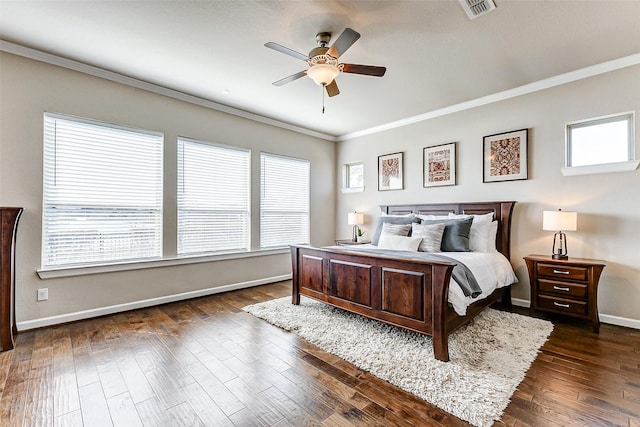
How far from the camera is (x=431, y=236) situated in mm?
3639

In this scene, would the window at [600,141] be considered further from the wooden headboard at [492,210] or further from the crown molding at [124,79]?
the crown molding at [124,79]

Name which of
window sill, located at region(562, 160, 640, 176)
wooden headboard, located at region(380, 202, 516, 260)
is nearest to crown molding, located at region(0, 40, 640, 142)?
window sill, located at region(562, 160, 640, 176)

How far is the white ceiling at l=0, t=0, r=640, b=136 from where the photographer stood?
2363mm

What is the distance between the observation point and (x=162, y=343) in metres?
2.72

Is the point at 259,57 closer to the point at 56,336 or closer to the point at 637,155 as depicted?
the point at 56,336

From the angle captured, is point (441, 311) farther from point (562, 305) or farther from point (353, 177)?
point (353, 177)

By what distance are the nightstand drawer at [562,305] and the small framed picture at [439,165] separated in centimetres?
195

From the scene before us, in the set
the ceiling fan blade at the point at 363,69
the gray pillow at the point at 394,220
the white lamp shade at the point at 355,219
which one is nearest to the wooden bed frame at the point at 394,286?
the gray pillow at the point at 394,220

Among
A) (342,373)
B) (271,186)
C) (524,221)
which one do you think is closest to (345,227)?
(271,186)

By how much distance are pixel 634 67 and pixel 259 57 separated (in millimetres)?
3985

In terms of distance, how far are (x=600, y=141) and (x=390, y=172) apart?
277 centimetres

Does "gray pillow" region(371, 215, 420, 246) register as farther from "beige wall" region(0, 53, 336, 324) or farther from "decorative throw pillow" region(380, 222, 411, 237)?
"beige wall" region(0, 53, 336, 324)

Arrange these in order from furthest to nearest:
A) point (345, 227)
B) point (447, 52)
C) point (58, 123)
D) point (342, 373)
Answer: point (345, 227) < point (58, 123) < point (447, 52) < point (342, 373)

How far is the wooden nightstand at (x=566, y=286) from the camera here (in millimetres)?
2965
